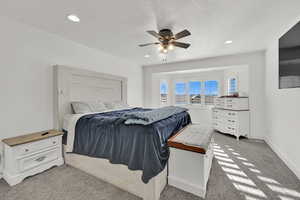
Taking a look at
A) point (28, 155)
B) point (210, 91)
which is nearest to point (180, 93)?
point (210, 91)

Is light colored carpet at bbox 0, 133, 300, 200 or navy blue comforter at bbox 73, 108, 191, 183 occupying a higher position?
navy blue comforter at bbox 73, 108, 191, 183

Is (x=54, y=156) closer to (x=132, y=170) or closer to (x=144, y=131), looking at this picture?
(x=132, y=170)

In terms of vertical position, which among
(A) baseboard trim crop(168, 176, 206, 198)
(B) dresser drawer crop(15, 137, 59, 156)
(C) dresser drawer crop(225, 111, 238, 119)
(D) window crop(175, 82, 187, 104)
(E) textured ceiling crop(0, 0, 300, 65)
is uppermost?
(E) textured ceiling crop(0, 0, 300, 65)

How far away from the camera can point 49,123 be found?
2582 millimetres

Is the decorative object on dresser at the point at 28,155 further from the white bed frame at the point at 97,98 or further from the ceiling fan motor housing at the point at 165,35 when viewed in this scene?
the ceiling fan motor housing at the point at 165,35

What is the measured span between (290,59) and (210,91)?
315cm

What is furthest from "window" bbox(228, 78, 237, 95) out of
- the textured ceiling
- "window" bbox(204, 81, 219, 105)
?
the textured ceiling

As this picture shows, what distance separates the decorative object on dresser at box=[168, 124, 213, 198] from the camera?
1.59 metres

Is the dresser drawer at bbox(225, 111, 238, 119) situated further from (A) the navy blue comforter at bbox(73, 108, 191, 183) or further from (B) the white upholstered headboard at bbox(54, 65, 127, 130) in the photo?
(B) the white upholstered headboard at bbox(54, 65, 127, 130)

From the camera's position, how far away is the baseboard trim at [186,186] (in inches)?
62.8

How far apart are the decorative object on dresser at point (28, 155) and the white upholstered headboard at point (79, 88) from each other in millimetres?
452

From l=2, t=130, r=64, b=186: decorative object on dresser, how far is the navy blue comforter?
1.35 ft

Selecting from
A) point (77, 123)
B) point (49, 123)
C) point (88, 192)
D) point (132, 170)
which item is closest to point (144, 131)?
point (132, 170)

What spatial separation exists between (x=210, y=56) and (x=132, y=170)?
4.04 metres
